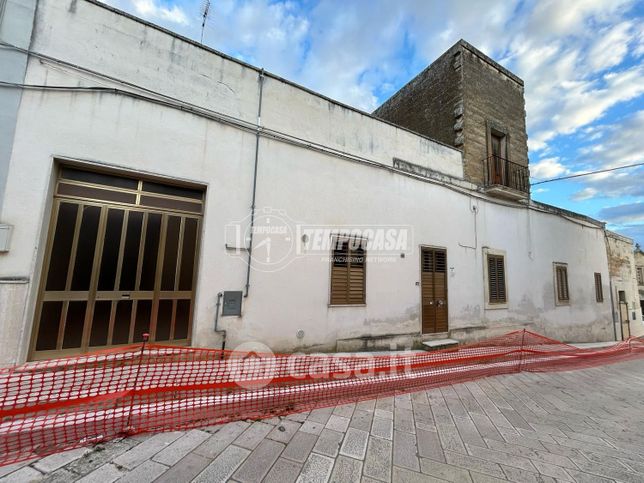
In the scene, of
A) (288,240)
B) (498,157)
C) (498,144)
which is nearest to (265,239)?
(288,240)

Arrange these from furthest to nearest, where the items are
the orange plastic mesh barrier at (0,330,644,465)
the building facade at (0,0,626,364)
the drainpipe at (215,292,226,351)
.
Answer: the drainpipe at (215,292,226,351) < the building facade at (0,0,626,364) < the orange plastic mesh barrier at (0,330,644,465)

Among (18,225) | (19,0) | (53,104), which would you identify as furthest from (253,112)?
(18,225)

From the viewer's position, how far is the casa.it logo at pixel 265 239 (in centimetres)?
461

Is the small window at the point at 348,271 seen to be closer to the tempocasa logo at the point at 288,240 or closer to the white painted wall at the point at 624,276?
the tempocasa logo at the point at 288,240

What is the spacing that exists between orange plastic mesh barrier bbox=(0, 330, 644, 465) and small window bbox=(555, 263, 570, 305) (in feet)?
20.9

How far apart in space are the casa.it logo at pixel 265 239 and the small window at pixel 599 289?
518 inches

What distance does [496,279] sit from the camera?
788 centimetres

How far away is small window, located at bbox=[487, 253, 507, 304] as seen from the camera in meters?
7.71

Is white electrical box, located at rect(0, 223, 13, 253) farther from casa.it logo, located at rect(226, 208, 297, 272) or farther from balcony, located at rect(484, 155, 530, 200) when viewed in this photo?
balcony, located at rect(484, 155, 530, 200)

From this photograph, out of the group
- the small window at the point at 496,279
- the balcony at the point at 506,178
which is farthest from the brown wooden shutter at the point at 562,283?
the small window at the point at 496,279

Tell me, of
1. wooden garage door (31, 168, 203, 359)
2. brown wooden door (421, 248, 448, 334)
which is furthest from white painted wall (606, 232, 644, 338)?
wooden garage door (31, 168, 203, 359)

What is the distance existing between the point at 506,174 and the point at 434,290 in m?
5.19

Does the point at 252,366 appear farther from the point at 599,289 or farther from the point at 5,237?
the point at 599,289

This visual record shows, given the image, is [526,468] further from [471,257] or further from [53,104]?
[53,104]
